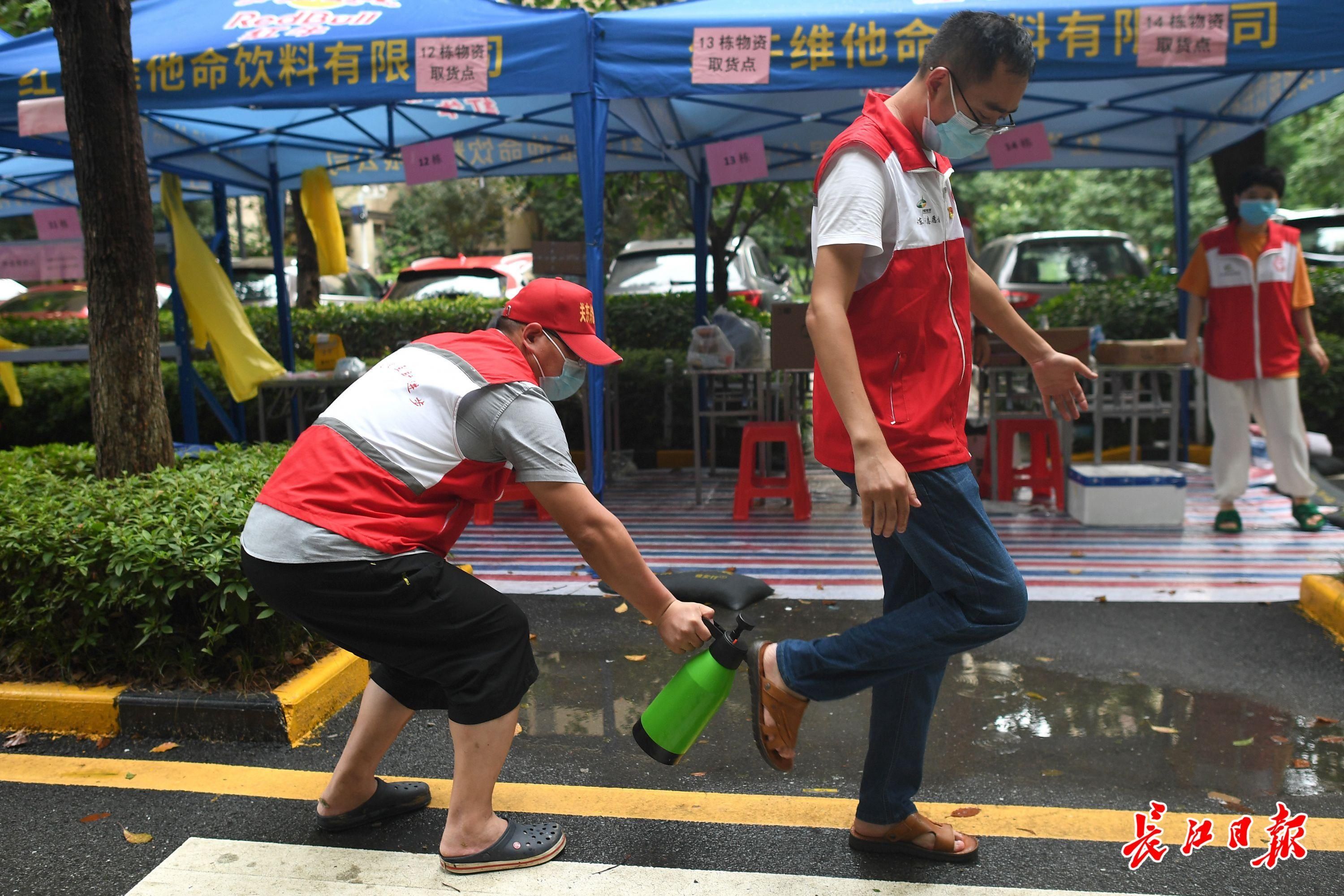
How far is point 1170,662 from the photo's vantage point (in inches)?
168

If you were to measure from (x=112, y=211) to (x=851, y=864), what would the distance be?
4.06m

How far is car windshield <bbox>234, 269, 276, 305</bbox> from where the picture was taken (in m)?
15.7

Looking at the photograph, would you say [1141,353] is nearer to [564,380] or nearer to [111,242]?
[564,380]

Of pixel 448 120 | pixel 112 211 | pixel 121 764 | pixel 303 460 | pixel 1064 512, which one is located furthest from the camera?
pixel 448 120

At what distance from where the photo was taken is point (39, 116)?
249 inches

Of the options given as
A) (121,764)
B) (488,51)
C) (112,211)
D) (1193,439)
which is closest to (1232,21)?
(488,51)

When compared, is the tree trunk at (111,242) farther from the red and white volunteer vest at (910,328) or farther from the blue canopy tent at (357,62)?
the red and white volunteer vest at (910,328)

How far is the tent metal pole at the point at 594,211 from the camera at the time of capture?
5.82 m

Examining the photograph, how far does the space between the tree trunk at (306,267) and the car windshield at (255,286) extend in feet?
Answer: 8.03

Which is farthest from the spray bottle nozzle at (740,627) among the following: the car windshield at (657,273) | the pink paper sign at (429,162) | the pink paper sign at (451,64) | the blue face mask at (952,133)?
the car windshield at (657,273)

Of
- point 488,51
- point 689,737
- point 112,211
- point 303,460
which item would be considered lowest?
point 689,737

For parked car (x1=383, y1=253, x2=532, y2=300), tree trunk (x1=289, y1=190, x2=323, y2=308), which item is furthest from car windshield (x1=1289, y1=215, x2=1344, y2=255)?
tree trunk (x1=289, y1=190, x2=323, y2=308)

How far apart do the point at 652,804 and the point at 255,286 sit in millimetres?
14647

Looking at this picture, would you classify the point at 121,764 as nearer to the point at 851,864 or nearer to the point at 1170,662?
the point at 851,864
